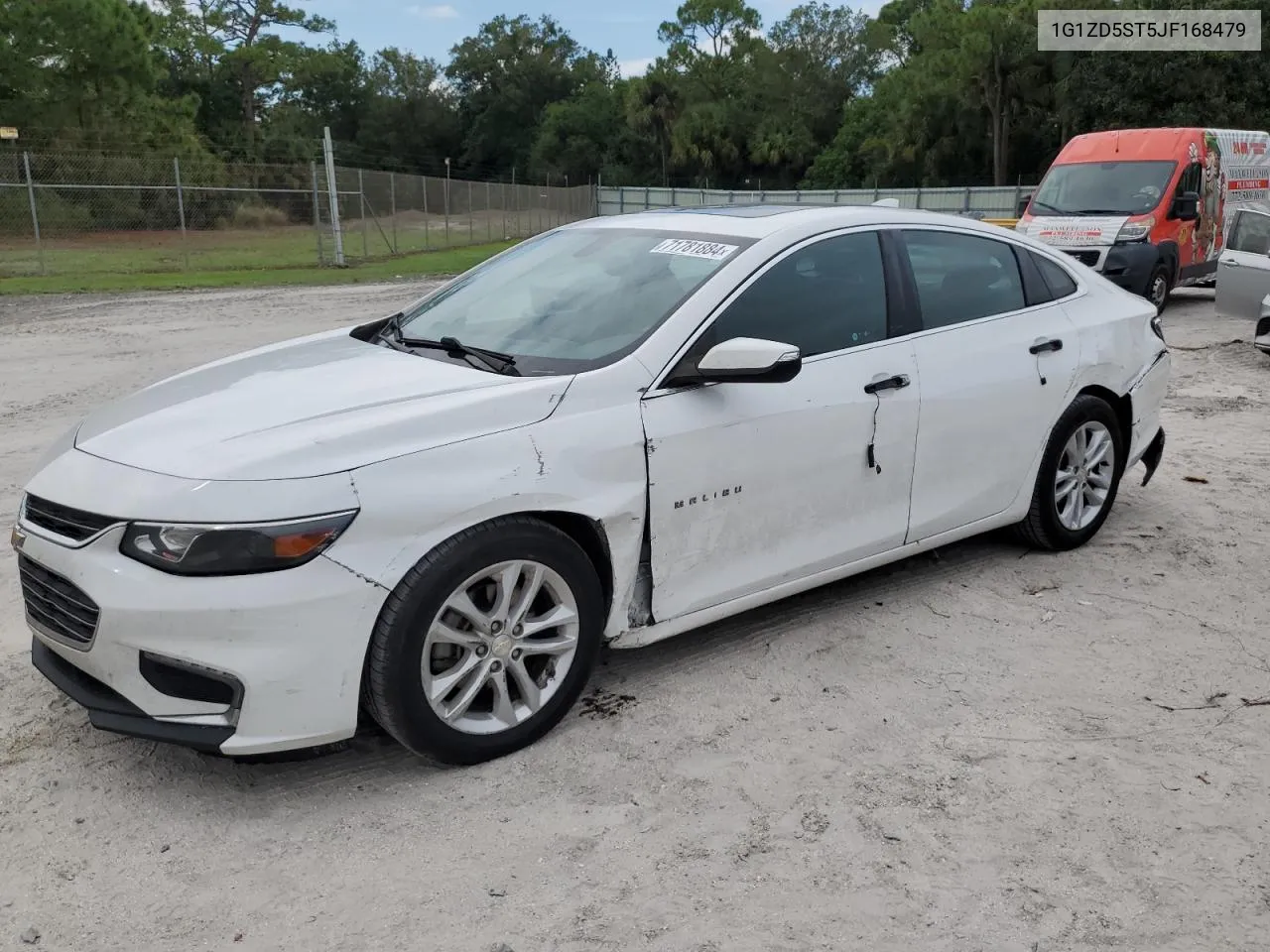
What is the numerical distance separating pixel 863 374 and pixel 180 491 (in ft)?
7.75

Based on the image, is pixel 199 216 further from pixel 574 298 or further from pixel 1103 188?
pixel 574 298

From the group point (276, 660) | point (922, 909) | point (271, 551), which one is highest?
point (271, 551)

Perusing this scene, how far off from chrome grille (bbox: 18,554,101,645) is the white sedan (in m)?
0.01

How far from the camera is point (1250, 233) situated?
1102 cm

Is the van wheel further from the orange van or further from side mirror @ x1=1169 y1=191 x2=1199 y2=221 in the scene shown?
side mirror @ x1=1169 y1=191 x2=1199 y2=221

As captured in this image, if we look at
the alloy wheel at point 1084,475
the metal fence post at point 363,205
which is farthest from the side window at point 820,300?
the metal fence post at point 363,205

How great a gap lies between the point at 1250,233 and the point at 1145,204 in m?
2.65

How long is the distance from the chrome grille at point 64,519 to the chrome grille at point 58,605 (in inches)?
4.6

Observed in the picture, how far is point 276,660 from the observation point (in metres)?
2.93

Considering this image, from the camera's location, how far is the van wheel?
1335 cm

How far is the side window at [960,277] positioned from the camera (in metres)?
4.46

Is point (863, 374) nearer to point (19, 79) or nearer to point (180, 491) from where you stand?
point (180, 491)

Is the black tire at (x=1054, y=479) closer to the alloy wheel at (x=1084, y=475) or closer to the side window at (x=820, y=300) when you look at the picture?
the alloy wheel at (x=1084, y=475)

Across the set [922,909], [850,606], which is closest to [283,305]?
[850,606]
